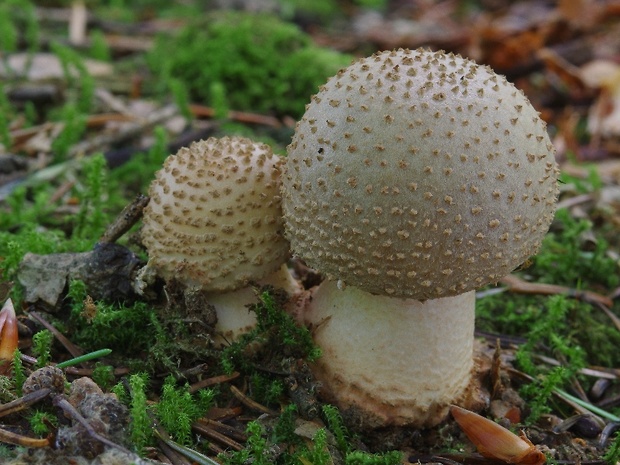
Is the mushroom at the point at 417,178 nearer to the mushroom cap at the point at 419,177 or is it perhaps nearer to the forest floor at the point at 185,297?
the mushroom cap at the point at 419,177

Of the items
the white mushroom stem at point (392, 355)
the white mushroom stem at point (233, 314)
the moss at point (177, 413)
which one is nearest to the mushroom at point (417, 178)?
the white mushroom stem at point (392, 355)

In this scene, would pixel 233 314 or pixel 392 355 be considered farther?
pixel 233 314

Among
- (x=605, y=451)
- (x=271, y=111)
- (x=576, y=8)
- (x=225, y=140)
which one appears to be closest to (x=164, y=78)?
(x=271, y=111)

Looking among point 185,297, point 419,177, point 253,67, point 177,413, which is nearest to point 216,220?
point 185,297

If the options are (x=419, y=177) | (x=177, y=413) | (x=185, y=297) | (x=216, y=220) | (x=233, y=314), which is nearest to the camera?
(x=419, y=177)

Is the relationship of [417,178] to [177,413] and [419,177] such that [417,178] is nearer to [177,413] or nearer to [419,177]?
[419,177]

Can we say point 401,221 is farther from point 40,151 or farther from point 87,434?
point 40,151

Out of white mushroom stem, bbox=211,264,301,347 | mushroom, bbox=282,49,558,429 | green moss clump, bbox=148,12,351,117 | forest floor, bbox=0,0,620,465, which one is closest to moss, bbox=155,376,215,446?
forest floor, bbox=0,0,620,465
